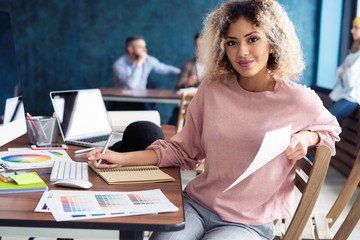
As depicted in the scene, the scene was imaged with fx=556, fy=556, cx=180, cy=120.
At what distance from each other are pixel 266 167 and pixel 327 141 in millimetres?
191

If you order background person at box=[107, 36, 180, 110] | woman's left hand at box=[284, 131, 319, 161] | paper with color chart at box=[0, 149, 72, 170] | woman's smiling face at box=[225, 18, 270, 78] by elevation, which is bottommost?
background person at box=[107, 36, 180, 110]

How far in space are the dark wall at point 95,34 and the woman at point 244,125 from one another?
5.30 m

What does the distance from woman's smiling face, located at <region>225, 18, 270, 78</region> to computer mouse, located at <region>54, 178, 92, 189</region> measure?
0.58 meters

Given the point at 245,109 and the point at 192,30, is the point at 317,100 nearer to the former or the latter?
the point at 245,109

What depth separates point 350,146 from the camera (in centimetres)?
A: 498

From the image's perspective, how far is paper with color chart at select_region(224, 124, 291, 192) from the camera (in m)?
1.36

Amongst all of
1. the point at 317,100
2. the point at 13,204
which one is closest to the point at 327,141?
the point at 317,100

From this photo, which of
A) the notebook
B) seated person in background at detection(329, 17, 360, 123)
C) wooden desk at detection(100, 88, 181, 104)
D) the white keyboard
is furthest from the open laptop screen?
seated person in background at detection(329, 17, 360, 123)

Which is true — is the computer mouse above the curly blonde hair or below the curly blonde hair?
below

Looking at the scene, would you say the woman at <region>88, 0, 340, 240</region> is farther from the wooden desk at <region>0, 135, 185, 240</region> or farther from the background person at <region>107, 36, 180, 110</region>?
the background person at <region>107, 36, 180, 110</region>

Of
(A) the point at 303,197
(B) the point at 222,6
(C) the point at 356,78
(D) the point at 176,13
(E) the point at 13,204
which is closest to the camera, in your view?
(E) the point at 13,204

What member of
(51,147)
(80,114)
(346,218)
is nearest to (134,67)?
(80,114)

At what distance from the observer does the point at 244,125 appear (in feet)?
5.53

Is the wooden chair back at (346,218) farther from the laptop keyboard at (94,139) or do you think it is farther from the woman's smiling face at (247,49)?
the laptop keyboard at (94,139)
